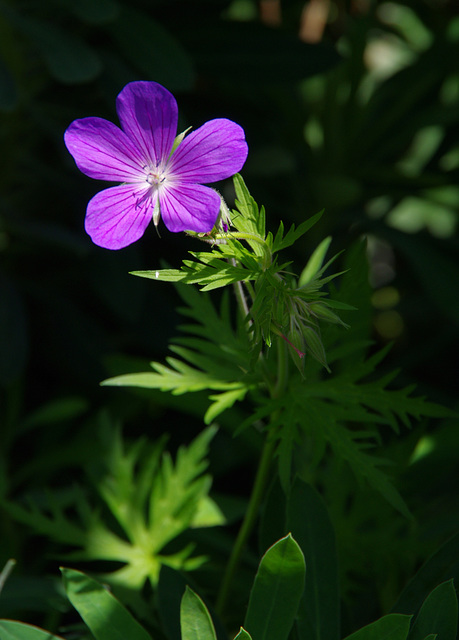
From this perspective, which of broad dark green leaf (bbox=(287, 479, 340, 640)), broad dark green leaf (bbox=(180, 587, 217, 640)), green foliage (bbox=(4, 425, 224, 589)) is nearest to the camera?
broad dark green leaf (bbox=(180, 587, 217, 640))

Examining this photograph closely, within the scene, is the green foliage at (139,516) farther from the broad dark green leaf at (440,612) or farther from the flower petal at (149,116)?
the flower petal at (149,116)

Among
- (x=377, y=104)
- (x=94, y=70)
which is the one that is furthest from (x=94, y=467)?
(x=377, y=104)

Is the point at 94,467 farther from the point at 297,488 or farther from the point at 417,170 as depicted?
the point at 417,170

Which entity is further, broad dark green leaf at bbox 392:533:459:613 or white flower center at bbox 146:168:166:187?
broad dark green leaf at bbox 392:533:459:613

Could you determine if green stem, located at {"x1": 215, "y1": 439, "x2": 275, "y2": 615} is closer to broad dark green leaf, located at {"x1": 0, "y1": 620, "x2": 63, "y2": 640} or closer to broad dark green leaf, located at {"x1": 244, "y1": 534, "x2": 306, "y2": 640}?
broad dark green leaf, located at {"x1": 244, "y1": 534, "x2": 306, "y2": 640}

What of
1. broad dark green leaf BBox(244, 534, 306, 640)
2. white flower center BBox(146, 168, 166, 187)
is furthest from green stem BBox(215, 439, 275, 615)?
white flower center BBox(146, 168, 166, 187)

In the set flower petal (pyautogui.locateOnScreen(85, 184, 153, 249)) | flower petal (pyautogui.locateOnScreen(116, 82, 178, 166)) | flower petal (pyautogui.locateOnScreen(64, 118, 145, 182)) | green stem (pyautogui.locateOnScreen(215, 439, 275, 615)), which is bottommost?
green stem (pyautogui.locateOnScreen(215, 439, 275, 615))
